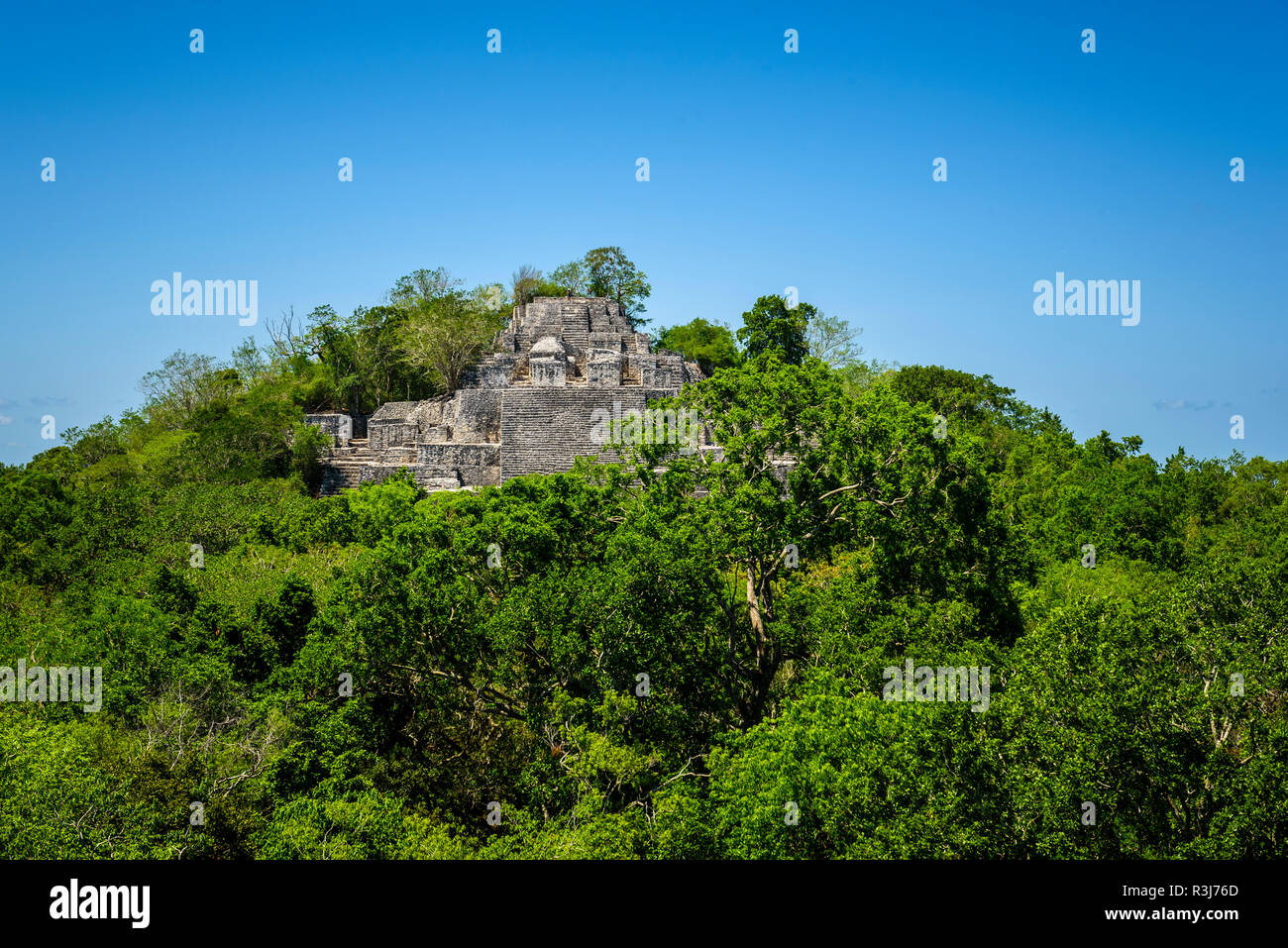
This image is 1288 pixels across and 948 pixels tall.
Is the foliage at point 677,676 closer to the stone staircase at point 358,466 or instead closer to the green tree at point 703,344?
the stone staircase at point 358,466

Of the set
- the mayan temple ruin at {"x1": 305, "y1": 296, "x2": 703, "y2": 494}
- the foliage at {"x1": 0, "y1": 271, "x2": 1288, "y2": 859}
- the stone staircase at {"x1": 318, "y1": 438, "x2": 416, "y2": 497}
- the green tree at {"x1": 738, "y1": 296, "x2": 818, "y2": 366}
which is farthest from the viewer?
the green tree at {"x1": 738, "y1": 296, "x2": 818, "y2": 366}

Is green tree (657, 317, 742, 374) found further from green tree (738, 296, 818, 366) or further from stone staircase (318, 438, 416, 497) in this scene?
stone staircase (318, 438, 416, 497)

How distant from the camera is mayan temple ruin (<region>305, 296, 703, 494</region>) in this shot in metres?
31.0

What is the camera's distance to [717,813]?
35.6 feet

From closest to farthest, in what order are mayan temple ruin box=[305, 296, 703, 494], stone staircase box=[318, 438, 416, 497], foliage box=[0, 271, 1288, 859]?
foliage box=[0, 271, 1288, 859] → mayan temple ruin box=[305, 296, 703, 494] → stone staircase box=[318, 438, 416, 497]

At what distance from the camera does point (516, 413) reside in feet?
103

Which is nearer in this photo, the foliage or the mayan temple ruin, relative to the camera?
Result: the foliage

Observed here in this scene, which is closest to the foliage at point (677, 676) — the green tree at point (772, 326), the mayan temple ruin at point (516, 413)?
the mayan temple ruin at point (516, 413)

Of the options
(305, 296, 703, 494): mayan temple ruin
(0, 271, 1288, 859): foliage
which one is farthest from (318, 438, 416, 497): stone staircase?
(0, 271, 1288, 859): foliage

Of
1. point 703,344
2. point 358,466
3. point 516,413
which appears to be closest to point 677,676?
point 516,413

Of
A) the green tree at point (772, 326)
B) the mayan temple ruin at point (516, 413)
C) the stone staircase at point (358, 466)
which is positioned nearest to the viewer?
the mayan temple ruin at point (516, 413)

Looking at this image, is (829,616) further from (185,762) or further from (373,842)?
(185,762)

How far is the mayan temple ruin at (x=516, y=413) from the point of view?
102ft

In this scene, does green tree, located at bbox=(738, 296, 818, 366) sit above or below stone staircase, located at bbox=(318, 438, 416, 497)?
above
